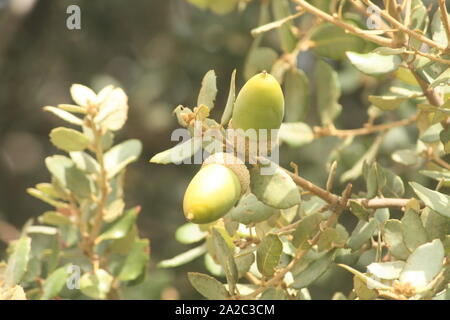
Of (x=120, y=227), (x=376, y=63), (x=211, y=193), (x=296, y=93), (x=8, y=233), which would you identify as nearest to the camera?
(x=211, y=193)

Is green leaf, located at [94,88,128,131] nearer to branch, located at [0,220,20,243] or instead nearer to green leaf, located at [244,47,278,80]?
green leaf, located at [244,47,278,80]

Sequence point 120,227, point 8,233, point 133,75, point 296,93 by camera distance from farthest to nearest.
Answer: point 133,75 → point 8,233 → point 296,93 → point 120,227

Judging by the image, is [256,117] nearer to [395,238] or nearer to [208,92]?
[208,92]

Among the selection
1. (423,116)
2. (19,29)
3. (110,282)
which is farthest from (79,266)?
(19,29)

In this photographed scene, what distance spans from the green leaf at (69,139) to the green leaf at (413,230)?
1.45ft

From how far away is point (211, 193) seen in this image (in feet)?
2.49

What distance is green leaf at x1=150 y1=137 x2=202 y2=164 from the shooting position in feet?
2.67

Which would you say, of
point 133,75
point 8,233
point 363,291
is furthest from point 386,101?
point 133,75

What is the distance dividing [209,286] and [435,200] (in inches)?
11.0

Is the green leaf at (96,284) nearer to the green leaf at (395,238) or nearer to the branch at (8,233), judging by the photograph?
the green leaf at (395,238)

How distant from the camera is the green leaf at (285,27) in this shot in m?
1.24

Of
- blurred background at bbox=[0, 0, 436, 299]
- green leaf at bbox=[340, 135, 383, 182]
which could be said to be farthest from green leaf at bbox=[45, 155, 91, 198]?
blurred background at bbox=[0, 0, 436, 299]

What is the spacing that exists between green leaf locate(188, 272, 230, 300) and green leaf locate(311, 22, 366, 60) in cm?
42
